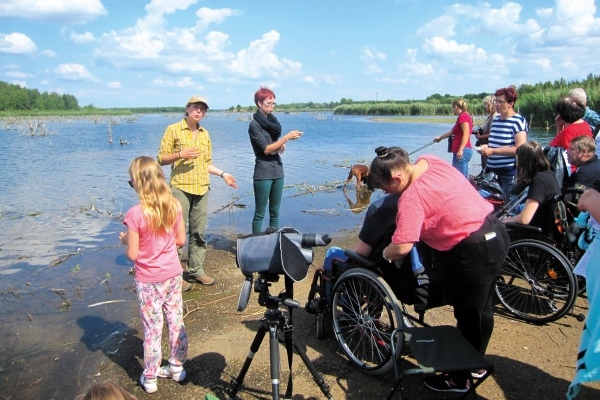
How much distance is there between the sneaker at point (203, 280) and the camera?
500cm

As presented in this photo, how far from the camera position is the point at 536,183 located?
398cm

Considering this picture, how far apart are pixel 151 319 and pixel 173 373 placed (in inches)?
18.5

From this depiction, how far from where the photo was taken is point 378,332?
10.5 ft

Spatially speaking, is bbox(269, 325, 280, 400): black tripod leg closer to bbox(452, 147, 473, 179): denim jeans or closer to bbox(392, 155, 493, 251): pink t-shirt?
bbox(392, 155, 493, 251): pink t-shirt

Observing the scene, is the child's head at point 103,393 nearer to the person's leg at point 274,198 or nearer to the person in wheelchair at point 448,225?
the person in wheelchair at point 448,225

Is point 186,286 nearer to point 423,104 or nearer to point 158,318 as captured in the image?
point 158,318

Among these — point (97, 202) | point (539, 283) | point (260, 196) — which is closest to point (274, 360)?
point (539, 283)

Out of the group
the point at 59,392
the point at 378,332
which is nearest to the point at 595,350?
the point at 378,332

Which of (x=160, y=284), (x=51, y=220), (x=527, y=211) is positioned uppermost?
(x=527, y=211)

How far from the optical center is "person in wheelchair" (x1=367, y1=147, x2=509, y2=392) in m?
2.60

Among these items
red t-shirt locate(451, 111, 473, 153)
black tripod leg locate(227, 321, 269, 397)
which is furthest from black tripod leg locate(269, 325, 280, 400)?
red t-shirt locate(451, 111, 473, 153)

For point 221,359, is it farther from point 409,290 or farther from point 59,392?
point 409,290

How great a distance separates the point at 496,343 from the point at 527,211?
1222mm

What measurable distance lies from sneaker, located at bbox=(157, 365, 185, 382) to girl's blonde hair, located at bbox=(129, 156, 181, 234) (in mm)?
1029
